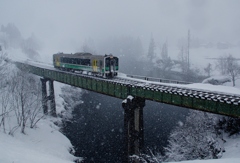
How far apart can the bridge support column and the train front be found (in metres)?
8.56

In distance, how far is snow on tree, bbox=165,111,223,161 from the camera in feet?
72.7

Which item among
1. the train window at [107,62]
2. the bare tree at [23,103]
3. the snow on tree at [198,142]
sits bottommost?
the snow on tree at [198,142]

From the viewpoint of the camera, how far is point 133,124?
896 inches

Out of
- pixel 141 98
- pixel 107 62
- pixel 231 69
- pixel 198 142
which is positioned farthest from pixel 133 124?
pixel 231 69

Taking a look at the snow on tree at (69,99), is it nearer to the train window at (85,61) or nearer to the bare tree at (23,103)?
the bare tree at (23,103)

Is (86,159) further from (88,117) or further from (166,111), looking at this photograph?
(166,111)

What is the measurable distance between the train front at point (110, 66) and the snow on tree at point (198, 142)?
13.7m

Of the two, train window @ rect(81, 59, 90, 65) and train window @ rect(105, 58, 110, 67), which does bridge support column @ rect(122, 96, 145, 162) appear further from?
train window @ rect(81, 59, 90, 65)

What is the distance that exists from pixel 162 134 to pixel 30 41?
12316 centimetres

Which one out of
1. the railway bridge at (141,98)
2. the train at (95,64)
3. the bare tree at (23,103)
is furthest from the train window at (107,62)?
the bare tree at (23,103)

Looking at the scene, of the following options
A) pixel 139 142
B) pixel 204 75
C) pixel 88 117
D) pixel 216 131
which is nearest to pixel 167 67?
pixel 204 75

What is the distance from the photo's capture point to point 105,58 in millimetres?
28953

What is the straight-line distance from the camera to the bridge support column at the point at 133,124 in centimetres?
2197

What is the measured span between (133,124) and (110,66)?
10.6 meters
